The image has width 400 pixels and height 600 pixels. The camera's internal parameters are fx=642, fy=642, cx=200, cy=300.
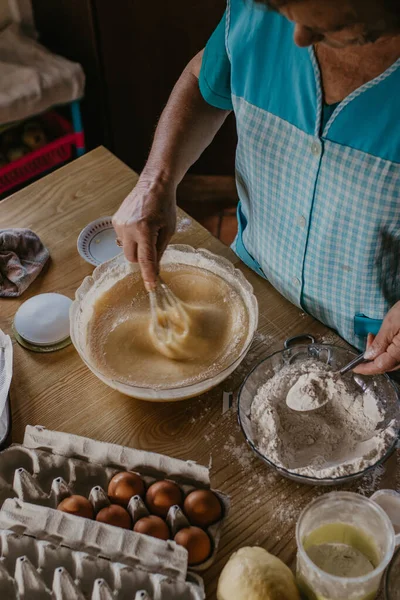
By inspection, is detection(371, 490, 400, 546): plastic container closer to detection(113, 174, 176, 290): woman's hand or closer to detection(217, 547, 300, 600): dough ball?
detection(217, 547, 300, 600): dough ball

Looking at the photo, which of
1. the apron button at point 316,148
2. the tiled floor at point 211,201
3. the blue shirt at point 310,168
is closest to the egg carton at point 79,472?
the blue shirt at point 310,168

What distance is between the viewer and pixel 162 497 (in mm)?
1126

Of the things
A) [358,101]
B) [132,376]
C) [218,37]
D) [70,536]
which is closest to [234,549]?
[70,536]

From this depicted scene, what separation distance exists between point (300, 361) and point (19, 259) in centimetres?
75

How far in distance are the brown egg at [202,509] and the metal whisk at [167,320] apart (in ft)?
1.09

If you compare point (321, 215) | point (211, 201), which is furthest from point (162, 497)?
point (211, 201)

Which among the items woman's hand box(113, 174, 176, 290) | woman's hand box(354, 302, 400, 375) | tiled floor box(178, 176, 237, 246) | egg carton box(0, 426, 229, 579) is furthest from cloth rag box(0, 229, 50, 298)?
tiled floor box(178, 176, 237, 246)

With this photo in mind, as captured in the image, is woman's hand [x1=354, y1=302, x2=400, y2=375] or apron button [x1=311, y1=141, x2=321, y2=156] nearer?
woman's hand [x1=354, y1=302, x2=400, y2=375]

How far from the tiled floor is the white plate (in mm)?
1663

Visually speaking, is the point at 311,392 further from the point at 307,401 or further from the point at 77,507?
the point at 77,507

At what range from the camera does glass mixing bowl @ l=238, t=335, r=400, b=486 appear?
3.90ft

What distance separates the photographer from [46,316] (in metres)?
1.47

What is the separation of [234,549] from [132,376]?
1.30 ft

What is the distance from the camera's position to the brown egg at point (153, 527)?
3.57ft
